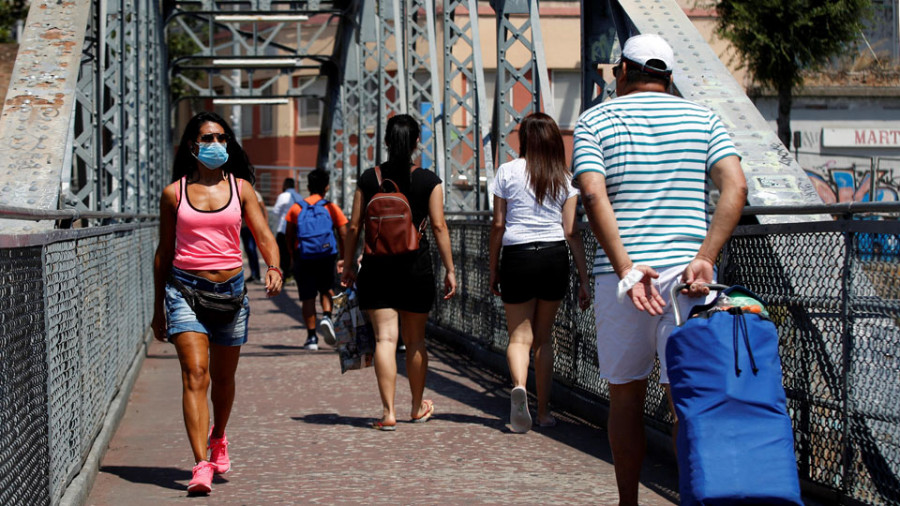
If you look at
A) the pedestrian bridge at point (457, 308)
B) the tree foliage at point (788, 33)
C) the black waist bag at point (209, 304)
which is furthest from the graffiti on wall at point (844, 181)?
the black waist bag at point (209, 304)

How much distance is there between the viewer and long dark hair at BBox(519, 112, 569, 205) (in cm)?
766

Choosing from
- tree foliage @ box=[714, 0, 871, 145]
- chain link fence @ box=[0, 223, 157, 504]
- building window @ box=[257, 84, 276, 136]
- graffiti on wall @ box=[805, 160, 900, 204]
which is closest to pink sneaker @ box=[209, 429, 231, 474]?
chain link fence @ box=[0, 223, 157, 504]

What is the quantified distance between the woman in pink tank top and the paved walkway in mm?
347

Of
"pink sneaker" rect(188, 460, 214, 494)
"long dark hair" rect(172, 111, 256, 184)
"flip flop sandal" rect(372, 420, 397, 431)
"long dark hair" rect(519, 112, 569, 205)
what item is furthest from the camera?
"flip flop sandal" rect(372, 420, 397, 431)

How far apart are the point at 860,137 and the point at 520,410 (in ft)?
96.1

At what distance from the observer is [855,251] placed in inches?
196

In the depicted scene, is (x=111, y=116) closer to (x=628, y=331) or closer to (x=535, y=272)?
(x=535, y=272)

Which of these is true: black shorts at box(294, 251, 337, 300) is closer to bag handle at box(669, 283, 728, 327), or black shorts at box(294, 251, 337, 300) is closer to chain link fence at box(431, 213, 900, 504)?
chain link fence at box(431, 213, 900, 504)

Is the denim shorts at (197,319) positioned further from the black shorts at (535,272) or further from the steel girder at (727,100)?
the steel girder at (727,100)

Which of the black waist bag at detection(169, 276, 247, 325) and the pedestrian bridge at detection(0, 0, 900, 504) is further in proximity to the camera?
the black waist bag at detection(169, 276, 247, 325)

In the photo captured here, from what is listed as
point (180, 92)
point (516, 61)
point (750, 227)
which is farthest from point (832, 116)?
point (750, 227)

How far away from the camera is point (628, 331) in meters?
4.70

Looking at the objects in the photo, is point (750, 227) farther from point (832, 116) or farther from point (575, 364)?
point (832, 116)

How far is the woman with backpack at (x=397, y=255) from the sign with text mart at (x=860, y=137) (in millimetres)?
28158
